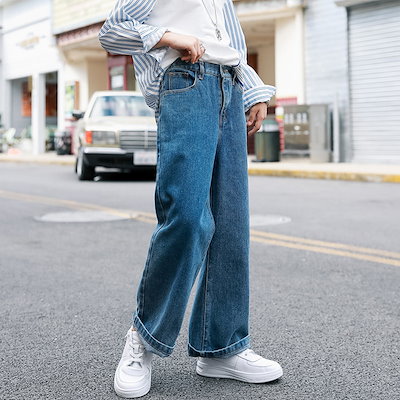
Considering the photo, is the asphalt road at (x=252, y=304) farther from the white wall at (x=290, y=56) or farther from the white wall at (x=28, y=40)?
the white wall at (x=28, y=40)

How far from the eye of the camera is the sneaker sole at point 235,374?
267 cm

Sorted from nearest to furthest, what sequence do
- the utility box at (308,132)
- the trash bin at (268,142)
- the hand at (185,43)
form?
the hand at (185,43), the utility box at (308,132), the trash bin at (268,142)

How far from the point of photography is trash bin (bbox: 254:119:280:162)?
17969mm

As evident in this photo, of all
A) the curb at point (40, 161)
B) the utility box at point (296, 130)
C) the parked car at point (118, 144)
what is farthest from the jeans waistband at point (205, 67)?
the curb at point (40, 161)

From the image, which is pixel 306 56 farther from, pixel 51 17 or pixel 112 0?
pixel 51 17

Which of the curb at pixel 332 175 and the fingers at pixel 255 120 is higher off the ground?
the fingers at pixel 255 120

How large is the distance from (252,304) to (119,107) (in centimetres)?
1036

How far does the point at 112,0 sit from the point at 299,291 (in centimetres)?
2111

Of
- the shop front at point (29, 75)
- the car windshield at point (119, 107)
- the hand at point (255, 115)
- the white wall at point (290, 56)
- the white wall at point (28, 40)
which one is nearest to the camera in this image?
the hand at point (255, 115)

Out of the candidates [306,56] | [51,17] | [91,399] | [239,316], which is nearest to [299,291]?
[239,316]

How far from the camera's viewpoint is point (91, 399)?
Answer: 2.50 meters

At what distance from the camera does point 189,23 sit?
255 centimetres

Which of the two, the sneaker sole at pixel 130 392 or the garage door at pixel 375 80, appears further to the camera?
the garage door at pixel 375 80

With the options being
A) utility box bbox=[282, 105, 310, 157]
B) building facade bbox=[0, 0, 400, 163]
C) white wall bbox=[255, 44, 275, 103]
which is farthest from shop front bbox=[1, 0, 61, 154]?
utility box bbox=[282, 105, 310, 157]
